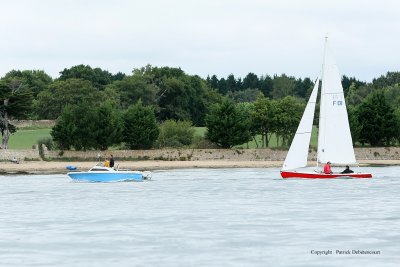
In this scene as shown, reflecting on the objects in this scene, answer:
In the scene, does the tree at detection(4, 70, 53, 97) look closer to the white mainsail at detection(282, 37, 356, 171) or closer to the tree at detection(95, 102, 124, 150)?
the tree at detection(95, 102, 124, 150)

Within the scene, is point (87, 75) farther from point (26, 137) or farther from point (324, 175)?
point (324, 175)

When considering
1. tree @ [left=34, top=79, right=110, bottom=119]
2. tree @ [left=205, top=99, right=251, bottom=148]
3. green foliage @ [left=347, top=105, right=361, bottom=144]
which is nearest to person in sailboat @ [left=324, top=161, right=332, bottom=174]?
tree @ [left=205, top=99, right=251, bottom=148]

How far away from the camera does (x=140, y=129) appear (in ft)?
340

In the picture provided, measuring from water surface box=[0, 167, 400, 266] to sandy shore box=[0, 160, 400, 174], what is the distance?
19390 millimetres

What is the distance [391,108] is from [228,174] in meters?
34.4

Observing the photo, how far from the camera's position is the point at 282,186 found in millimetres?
68562

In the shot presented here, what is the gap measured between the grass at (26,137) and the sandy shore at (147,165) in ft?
34.7

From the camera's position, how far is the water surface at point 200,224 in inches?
1288

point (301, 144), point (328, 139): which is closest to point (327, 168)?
point (328, 139)

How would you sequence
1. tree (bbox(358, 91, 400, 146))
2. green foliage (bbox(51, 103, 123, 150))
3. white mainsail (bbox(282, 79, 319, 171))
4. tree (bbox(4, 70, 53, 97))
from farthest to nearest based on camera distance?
tree (bbox(4, 70, 53, 97)) → tree (bbox(358, 91, 400, 146)) → green foliage (bbox(51, 103, 123, 150)) → white mainsail (bbox(282, 79, 319, 171))

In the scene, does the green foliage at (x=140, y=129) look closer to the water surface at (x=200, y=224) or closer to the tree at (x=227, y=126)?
the tree at (x=227, y=126)

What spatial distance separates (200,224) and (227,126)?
65157 millimetres

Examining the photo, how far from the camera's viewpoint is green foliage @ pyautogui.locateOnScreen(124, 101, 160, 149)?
341 ft

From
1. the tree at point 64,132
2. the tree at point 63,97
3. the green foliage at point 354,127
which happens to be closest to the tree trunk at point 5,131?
the tree at point 64,132
